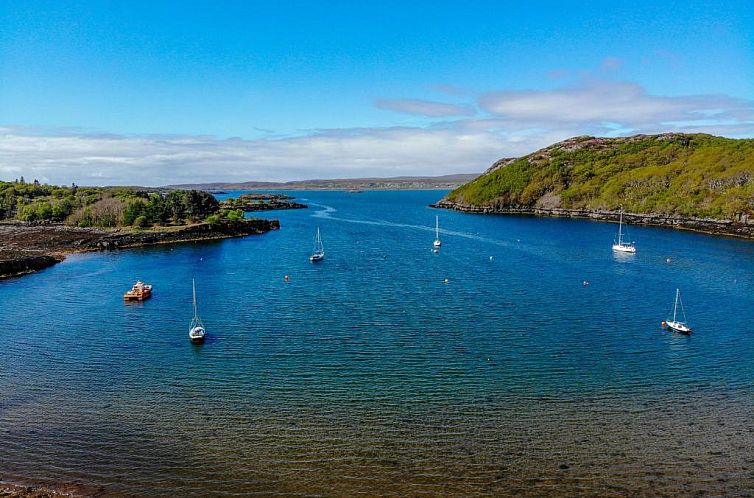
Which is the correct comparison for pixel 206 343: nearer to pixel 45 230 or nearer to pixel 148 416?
pixel 148 416

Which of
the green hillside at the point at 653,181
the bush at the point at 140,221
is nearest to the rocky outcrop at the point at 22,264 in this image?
the bush at the point at 140,221

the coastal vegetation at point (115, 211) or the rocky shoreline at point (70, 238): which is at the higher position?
the coastal vegetation at point (115, 211)

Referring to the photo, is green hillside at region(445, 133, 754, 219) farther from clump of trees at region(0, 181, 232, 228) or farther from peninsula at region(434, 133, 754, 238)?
clump of trees at region(0, 181, 232, 228)

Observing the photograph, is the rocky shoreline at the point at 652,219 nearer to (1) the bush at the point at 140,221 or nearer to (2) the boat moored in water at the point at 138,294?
(2) the boat moored in water at the point at 138,294

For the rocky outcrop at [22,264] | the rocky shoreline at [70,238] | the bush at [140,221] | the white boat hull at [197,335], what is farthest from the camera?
the bush at [140,221]

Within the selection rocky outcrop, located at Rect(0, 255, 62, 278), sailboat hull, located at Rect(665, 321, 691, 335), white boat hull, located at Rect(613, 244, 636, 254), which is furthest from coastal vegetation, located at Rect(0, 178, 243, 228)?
sailboat hull, located at Rect(665, 321, 691, 335)

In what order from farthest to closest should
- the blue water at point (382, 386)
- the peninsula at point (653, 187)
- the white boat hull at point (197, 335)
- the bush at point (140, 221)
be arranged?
the peninsula at point (653, 187) → the bush at point (140, 221) → the white boat hull at point (197, 335) → the blue water at point (382, 386)

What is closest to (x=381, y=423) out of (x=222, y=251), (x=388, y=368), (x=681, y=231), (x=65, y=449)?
(x=388, y=368)

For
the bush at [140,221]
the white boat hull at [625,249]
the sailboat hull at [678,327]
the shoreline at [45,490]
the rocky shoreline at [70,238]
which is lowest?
the shoreline at [45,490]

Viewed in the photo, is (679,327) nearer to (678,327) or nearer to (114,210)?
(678,327)
